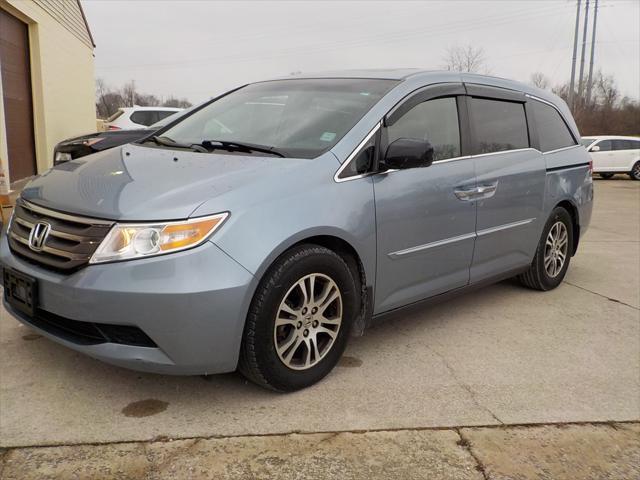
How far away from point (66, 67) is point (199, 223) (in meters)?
15.0

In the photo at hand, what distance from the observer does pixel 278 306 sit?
2.87 metres

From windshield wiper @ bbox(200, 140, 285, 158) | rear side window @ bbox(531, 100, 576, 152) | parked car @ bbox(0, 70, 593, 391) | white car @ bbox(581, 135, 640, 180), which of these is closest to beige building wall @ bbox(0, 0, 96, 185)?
windshield wiper @ bbox(200, 140, 285, 158)

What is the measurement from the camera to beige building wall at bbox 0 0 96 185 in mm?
12375

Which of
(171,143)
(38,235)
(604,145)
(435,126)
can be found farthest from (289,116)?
(604,145)

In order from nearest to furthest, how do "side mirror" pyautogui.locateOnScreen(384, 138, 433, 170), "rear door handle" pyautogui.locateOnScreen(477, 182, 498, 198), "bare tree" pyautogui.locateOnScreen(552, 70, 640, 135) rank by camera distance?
"side mirror" pyautogui.locateOnScreen(384, 138, 433, 170) → "rear door handle" pyautogui.locateOnScreen(477, 182, 498, 198) → "bare tree" pyautogui.locateOnScreen(552, 70, 640, 135)

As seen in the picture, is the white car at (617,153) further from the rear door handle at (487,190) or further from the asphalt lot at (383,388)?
the rear door handle at (487,190)

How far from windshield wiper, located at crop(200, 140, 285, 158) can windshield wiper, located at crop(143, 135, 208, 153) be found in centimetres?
4

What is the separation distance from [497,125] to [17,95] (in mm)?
10338

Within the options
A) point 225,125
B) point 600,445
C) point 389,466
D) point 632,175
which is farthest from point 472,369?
point 632,175

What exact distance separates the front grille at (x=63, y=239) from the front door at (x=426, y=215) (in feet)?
4.89

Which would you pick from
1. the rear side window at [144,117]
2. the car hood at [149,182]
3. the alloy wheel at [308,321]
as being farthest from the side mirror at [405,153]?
the rear side window at [144,117]

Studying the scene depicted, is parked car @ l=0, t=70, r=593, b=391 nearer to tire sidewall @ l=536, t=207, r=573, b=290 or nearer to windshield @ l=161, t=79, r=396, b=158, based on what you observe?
windshield @ l=161, t=79, r=396, b=158

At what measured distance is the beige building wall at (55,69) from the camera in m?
12.4

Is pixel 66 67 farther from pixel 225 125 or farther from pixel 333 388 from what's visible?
pixel 333 388
